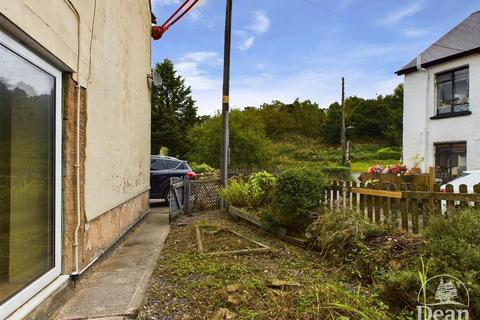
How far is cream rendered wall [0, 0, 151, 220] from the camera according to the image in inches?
127

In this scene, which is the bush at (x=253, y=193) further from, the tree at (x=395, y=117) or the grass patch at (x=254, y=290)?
the tree at (x=395, y=117)

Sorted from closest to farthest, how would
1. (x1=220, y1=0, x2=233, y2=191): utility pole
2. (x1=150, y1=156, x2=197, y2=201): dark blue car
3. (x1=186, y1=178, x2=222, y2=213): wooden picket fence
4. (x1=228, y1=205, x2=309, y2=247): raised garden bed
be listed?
1. (x1=228, y1=205, x2=309, y2=247): raised garden bed
2. (x1=186, y1=178, x2=222, y2=213): wooden picket fence
3. (x1=220, y1=0, x2=233, y2=191): utility pole
4. (x1=150, y1=156, x2=197, y2=201): dark blue car

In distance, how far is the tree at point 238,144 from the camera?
2067cm

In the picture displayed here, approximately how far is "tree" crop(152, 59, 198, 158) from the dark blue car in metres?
26.6

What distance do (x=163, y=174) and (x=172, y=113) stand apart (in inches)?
1244

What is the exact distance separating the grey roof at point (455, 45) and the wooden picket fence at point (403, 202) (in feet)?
33.4

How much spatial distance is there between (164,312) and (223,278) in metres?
0.91

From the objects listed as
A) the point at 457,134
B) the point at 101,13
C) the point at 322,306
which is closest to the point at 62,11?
the point at 101,13

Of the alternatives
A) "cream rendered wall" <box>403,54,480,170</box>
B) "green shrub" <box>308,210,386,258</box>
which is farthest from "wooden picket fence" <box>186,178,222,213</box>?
"cream rendered wall" <box>403,54,480,170</box>

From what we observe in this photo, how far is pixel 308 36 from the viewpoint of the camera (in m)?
11.6

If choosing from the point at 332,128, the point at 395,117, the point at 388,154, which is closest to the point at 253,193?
the point at 388,154

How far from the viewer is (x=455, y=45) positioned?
1398 cm

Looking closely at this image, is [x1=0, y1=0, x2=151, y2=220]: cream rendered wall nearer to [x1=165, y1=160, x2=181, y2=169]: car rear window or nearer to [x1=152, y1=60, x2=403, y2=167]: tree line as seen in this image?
[x1=165, y1=160, x2=181, y2=169]: car rear window

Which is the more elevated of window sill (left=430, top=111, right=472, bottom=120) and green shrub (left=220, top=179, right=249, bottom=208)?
window sill (left=430, top=111, right=472, bottom=120)
